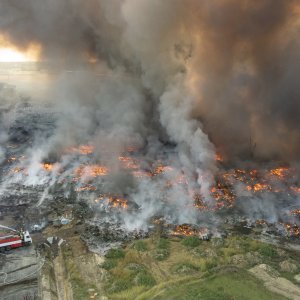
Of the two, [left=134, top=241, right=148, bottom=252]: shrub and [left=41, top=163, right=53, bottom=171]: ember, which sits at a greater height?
[left=41, top=163, right=53, bottom=171]: ember

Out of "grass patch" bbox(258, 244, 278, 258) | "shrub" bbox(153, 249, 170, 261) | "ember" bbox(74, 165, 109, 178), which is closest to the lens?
"shrub" bbox(153, 249, 170, 261)

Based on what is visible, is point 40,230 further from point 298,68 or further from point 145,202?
point 298,68

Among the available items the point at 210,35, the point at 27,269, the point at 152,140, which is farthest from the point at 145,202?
the point at 210,35

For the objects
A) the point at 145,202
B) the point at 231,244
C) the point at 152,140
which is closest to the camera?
the point at 231,244

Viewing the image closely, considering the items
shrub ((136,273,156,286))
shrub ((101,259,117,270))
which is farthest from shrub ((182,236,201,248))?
shrub ((101,259,117,270))

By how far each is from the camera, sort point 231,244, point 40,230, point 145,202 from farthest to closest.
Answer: point 145,202 < point 40,230 < point 231,244

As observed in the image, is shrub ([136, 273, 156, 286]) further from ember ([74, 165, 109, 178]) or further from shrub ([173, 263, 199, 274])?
ember ([74, 165, 109, 178])

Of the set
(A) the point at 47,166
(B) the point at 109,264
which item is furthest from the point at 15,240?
(A) the point at 47,166

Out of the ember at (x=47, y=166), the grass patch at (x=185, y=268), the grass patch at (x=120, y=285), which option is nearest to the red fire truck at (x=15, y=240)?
the grass patch at (x=120, y=285)

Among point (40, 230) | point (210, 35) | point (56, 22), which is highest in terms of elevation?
point (56, 22)
